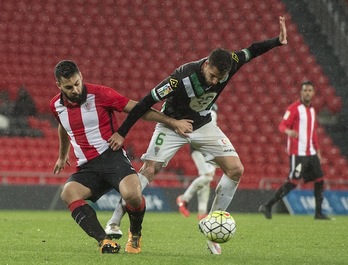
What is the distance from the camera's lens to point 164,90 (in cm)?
731

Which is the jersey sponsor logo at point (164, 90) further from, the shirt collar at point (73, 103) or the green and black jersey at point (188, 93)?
the shirt collar at point (73, 103)

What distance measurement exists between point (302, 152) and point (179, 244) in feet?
18.0

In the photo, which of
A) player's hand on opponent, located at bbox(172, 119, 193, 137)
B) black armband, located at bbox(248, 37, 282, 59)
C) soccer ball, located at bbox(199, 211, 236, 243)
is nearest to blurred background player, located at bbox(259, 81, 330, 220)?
black armband, located at bbox(248, 37, 282, 59)

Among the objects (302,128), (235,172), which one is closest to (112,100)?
(235,172)

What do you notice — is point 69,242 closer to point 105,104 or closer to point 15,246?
point 15,246

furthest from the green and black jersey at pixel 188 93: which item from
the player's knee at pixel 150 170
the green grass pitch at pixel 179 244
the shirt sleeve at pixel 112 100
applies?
the green grass pitch at pixel 179 244

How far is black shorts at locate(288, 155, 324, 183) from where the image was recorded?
1294cm

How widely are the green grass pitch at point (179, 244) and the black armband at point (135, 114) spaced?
966 mm

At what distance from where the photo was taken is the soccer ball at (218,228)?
6.91 metres

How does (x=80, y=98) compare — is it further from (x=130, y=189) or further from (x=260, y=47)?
(x=260, y=47)

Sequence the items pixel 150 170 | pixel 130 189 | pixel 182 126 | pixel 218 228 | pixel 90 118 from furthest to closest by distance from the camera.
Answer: pixel 150 170 < pixel 182 126 < pixel 90 118 < pixel 218 228 < pixel 130 189

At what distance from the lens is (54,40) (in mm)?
18266

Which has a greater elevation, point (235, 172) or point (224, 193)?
point (235, 172)

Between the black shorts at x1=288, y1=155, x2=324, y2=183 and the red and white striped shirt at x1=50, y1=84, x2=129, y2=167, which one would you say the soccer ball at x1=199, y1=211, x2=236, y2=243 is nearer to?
the red and white striped shirt at x1=50, y1=84, x2=129, y2=167
